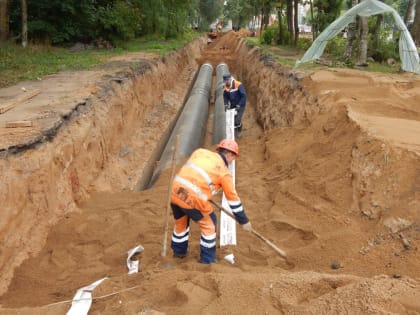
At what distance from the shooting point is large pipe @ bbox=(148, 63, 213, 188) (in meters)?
8.23

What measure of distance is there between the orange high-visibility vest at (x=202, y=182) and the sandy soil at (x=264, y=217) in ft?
2.42

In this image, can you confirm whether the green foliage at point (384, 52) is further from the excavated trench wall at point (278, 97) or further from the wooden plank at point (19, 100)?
the wooden plank at point (19, 100)

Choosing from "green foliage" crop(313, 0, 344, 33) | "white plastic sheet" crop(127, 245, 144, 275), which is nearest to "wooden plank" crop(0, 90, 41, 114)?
"white plastic sheet" crop(127, 245, 144, 275)

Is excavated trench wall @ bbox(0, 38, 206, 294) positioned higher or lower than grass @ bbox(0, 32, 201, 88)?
lower

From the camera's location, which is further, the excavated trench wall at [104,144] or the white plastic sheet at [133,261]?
the excavated trench wall at [104,144]

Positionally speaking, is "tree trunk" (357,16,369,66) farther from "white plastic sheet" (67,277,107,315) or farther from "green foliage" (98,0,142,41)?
"green foliage" (98,0,142,41)

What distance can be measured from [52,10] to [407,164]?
1664cm

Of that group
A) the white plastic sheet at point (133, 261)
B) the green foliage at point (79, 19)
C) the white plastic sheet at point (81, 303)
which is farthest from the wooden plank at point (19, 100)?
the green foliage at point (79, 19)

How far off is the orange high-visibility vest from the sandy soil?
2.42 feet

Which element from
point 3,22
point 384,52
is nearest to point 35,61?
point 3,22

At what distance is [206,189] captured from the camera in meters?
4.33

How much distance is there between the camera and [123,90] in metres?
10.0

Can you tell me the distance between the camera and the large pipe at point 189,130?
8234 millimetres

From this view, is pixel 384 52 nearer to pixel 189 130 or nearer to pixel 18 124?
pixel 189 130
